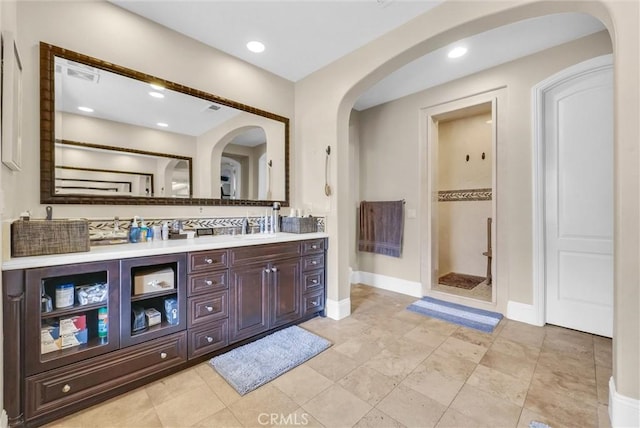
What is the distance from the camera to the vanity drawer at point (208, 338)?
6.20 ft

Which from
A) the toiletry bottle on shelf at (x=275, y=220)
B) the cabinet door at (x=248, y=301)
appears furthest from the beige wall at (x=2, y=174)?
the toiletry bottle on shelf at (x=275, y=220)

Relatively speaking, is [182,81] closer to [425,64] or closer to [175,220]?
[175,220]

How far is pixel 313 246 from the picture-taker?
269 centimetres

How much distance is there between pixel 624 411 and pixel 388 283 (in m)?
2.48

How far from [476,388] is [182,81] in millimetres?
3220

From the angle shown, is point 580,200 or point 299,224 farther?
point 299,224

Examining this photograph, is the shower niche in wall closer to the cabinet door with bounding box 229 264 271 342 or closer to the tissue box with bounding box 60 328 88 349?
the cabinet door with bounding box 229 264 271 342

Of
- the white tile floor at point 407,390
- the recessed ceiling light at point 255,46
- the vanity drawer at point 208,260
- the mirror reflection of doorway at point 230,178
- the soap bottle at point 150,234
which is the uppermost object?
the recessed ceiling light at point 255,46

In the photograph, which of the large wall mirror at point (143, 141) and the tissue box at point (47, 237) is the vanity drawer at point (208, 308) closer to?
the tissue box at point (47, 237)

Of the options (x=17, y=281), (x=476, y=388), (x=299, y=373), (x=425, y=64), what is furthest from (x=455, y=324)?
(x=17, y=281)

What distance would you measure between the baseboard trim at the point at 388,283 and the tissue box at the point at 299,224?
1.55 metres

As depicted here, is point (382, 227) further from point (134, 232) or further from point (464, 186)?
point (134, 232)

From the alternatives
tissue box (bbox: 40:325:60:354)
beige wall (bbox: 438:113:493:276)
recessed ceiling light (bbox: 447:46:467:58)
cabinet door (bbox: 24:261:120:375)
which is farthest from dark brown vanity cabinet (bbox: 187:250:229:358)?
beige wall (bbox: 438:113:493:276)

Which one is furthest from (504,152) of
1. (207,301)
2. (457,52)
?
Result: (207,301)
